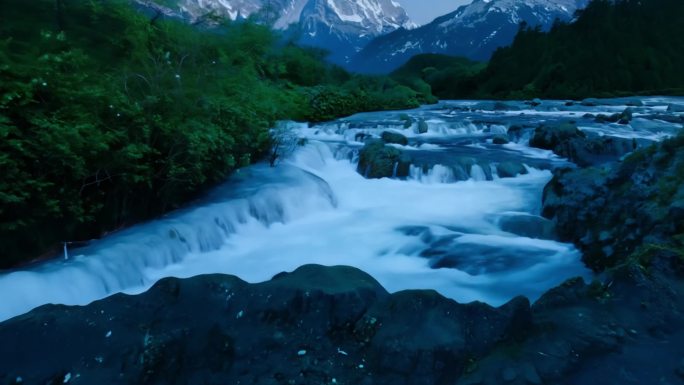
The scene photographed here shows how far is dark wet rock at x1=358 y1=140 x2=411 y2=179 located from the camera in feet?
41.4

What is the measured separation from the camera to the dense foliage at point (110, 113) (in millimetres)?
4930

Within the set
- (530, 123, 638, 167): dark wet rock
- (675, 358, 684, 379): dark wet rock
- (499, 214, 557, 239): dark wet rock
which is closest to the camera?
(675, 358, 684, 379): dark wet rock

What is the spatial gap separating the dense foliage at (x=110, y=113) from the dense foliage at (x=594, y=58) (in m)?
52.0

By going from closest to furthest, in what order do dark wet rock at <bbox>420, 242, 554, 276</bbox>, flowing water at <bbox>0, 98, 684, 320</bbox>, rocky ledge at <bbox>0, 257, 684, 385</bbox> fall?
rocky ledge at <bbox>0, 257, 684, 385</bbox>, flowing water at <bbox>0, 98, 684, 320</bbox>, dark wet rock at <bbox>420, 242, 554, 276</bbox>

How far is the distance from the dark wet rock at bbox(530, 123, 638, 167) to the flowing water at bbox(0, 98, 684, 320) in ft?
3.67

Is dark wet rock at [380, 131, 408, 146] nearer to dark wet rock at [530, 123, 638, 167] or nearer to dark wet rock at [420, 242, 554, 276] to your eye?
dark wet rock at [530, 123, 638, 167]

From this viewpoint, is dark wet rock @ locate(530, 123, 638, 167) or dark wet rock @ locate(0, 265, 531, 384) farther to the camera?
dark wet rock @ locate(530, 123, 638, 167)

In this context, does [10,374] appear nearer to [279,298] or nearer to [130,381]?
[130,381]

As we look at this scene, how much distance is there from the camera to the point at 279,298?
10.9 feet

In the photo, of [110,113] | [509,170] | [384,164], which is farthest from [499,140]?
[110,113]

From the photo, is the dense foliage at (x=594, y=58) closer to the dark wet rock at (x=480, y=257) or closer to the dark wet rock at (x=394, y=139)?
the dark wet rock at (x=394, y=139)

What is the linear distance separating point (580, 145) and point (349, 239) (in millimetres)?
9198

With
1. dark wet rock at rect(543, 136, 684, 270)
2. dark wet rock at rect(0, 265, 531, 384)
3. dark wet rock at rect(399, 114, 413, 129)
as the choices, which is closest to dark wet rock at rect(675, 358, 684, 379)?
dark wet rock at rect(0, 265, 531, 384)

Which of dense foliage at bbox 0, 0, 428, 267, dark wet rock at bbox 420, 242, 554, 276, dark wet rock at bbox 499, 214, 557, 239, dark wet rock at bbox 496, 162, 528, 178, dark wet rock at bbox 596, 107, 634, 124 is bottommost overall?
dark wet rock at bbox 420, 242, 554, 276
